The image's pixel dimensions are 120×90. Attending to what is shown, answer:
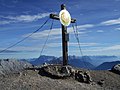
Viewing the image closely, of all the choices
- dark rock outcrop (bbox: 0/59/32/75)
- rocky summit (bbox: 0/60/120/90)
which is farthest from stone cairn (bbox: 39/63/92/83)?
dark rock outcrop (bbox: 0/59/32/75)

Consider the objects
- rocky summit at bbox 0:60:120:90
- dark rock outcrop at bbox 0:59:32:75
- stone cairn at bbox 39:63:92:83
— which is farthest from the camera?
dark rock outcrop at bbox 0:59:32:75

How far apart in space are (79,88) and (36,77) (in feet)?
12.4

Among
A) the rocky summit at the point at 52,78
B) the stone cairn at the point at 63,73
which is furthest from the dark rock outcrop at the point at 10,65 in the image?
the stone cairn at the point at 63,73

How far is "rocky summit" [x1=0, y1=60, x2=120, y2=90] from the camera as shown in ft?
65.9

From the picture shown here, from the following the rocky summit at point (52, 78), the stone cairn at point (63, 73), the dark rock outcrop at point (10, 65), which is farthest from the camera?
the dark rock outcrop at point (10, 65)

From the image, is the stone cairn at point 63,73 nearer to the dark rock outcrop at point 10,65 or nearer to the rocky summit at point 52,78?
the rocky summit at point 52,78

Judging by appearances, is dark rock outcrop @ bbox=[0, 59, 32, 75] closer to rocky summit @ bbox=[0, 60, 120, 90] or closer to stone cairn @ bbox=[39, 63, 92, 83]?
rocky summit @ bbox=[0, 60, 120, 90]

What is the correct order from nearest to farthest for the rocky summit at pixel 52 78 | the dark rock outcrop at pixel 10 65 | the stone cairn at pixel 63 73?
1. the rocky summit at pixel 52 78
2. the stone cairn at pixel 63 73
3. the dark rock outcrop at pixel 10 65

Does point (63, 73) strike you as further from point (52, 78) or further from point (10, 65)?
point (10, 65)

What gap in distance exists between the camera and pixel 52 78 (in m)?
22.4

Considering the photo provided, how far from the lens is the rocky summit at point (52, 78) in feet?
65.9

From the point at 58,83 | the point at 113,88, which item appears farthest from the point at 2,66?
the point at 113,88

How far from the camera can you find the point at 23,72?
72.9 ft

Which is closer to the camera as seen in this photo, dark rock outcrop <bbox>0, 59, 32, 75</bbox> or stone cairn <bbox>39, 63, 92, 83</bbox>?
stone cairn <bbox>39, 63, 92, 83</bbox>
